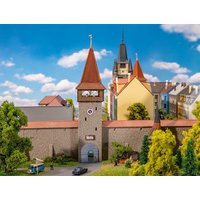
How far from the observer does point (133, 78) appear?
7.13m

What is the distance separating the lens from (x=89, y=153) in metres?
7.10

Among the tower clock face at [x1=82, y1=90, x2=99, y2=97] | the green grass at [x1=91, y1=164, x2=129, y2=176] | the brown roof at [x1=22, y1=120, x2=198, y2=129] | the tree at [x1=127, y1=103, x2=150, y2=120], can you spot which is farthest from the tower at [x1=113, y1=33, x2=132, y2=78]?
the green grass at [x1=91, y1=164, x2=129, y2=176]

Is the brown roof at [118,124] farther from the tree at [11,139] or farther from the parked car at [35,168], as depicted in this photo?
the parked car at [35,168]

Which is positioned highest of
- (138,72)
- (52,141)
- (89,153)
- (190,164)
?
(138,72)

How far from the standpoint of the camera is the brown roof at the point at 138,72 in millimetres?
6973

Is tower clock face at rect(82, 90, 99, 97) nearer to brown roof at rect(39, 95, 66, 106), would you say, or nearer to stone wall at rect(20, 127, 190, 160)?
brown roof at rect(39, 95, 66, 106)

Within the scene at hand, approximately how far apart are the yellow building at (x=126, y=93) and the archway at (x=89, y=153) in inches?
26.0

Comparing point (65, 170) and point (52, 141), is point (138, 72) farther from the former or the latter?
point (65, 170)

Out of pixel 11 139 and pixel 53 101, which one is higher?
pixel 53 101

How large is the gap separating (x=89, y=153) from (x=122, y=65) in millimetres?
1725

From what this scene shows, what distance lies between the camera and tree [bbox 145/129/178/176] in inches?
261

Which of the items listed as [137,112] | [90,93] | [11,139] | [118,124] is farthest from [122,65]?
[11,139]

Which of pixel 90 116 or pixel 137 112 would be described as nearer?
pixel 90 116

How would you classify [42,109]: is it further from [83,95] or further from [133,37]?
[133,37]
